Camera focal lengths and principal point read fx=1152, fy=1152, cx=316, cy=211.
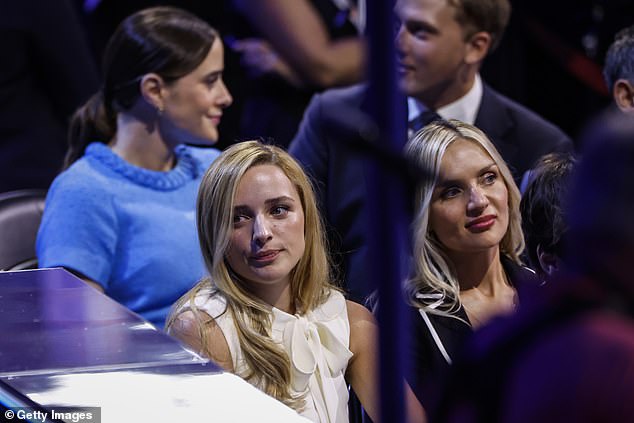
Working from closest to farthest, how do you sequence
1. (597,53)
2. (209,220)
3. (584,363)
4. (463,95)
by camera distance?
(584,363)
(209,220)
(463,95)
(597,53)

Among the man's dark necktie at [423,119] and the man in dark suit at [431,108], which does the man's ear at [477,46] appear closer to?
the man in dark suit at [431,108]

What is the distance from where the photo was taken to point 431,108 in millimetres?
3053

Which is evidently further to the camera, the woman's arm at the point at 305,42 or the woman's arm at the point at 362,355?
the woman's arm at the point at 305,42

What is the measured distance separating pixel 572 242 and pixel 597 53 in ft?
12.1

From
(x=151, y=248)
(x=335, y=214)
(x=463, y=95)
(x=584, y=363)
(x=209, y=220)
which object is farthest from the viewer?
(x=463, y=95)

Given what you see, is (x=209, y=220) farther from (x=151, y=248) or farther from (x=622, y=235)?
(x=622, y=235)

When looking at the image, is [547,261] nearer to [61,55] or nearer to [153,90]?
[153,90]

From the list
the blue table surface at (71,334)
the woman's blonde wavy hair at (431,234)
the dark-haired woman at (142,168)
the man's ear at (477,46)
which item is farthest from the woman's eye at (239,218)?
the man's ear at (477,46)

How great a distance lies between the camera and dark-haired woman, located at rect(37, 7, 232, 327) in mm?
2510

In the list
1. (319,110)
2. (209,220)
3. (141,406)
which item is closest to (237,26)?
(319,110)

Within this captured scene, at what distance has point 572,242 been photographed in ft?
2.43

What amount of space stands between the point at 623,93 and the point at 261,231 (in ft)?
3.26

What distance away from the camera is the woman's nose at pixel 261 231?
1.97m

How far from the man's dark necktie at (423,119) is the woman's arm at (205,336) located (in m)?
1.12
